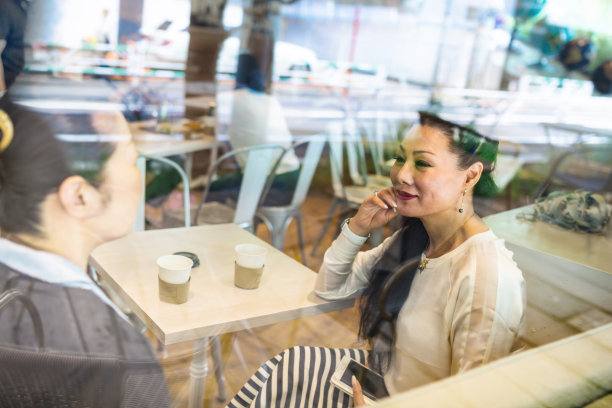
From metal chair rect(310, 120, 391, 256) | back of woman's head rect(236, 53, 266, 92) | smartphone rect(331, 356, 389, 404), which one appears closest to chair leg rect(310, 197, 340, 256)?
metal chair rect(310, 120, 391, 256)

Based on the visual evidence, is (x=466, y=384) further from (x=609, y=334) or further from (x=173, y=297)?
(x=173, y=297)

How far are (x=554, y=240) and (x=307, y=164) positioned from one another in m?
0.94

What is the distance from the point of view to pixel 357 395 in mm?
706

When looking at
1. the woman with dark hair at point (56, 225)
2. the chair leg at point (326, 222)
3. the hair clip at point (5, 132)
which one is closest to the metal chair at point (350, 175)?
the chair leg at point (326, 222)

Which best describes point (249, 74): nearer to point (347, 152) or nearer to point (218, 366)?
point (347, 152)

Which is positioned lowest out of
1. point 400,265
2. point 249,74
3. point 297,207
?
point 297,207

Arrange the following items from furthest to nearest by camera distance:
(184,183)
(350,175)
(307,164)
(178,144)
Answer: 1. (178,144)
2. (307,164)
3. (350,175)
4. (184,183)

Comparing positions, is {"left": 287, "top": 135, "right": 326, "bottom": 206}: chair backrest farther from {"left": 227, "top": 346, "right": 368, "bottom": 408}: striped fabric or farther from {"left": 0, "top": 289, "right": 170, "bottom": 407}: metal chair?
{"left": 0, "top": 289, "right": 170, "bottom": 407}: metal chair

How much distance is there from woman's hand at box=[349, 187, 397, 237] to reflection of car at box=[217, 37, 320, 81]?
1069mm

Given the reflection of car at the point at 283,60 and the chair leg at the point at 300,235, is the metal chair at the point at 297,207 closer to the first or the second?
the chair leg at the point at 300,235

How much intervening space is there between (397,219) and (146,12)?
3.66ft

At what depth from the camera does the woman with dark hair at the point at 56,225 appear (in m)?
0.60

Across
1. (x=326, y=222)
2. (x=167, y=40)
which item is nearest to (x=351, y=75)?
(x=167, y=40)

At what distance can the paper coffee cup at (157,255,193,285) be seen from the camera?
2.34ft
